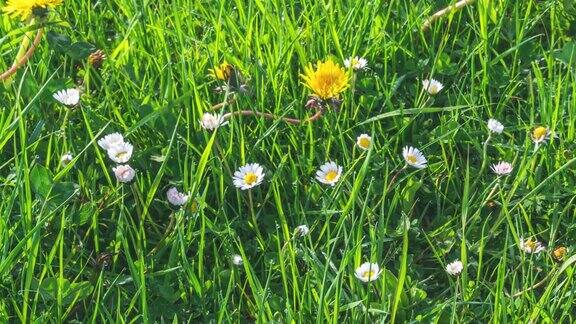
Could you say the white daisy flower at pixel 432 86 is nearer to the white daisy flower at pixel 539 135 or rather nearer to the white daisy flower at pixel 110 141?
the white daisy flower at pixel 539 135

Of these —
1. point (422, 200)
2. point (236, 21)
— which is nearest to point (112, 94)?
point (236, 21)

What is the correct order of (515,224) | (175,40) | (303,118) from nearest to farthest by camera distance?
1. (515,224)
2. (303,118)
3. (175,40)

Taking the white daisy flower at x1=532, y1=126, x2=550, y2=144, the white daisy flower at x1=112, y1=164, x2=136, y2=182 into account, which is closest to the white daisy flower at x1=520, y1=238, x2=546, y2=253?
the white daisy flower at x1=532, y1=126, x2=550, y2=144

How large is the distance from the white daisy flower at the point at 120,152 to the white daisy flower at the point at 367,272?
504 millimetres

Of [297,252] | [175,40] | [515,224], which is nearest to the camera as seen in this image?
[297,252]

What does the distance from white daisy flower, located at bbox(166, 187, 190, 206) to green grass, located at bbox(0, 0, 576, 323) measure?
0.02m

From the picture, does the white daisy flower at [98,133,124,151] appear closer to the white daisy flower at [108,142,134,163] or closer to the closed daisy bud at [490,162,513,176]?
the white daisy flower at [108,142,134,163]

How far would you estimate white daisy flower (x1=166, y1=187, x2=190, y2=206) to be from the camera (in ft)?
6.41

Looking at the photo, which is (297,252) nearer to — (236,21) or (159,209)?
(159,209)

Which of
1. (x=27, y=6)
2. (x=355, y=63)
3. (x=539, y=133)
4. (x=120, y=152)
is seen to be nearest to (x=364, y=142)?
(x=355, y=63)

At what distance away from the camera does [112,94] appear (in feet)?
7.32

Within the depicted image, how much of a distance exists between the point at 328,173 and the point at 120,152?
414mm

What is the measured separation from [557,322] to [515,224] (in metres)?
0.27

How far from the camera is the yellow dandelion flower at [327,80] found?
2.09 meters
